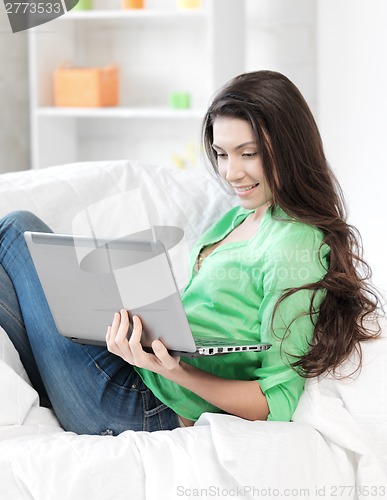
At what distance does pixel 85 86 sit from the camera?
127 inches

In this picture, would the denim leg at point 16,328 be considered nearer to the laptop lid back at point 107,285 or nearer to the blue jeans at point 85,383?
the blue jeans at point 85,383

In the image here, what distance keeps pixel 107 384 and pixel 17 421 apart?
16 centimetres

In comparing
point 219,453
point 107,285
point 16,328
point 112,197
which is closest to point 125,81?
point 112,197

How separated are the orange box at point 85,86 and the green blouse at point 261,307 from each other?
1.75m

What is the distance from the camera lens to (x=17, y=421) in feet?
4.75

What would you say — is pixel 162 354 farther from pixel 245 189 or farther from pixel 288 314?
pixel 245 189

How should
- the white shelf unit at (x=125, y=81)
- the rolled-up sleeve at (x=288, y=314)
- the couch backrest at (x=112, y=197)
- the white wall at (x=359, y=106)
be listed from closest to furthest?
the rolled-up sleeve at (x=288, y=314) → the couch backrest at (x=112, y=197) → the white wall at (x=359, y=106) → the white shelf unit at (x=125, y=81)

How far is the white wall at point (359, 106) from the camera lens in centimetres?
228

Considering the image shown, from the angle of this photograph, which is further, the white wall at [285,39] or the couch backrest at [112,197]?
the white wall at [285,39]

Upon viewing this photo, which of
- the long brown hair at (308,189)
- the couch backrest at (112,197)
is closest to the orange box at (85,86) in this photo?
the couch backrest at (112,197)

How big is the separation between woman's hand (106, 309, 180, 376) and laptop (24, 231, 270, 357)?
1 centimetres

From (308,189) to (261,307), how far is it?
Answer: 0.21m

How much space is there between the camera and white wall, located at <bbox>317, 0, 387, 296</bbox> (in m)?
2.28

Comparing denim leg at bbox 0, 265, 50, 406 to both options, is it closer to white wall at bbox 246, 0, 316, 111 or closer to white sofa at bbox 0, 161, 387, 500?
white sofa at bbox 0, 161, 387, 500
